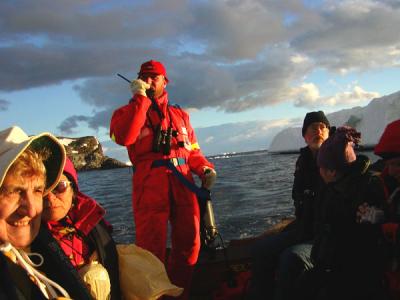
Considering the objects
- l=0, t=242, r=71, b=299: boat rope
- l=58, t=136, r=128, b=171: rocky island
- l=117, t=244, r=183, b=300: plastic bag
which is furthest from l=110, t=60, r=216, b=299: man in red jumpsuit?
l=58, t=136, r=128, b=171: rocky island

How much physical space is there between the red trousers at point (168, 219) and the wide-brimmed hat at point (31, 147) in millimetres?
1955

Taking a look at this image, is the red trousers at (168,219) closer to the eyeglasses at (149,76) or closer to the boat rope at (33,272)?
the eyeglasses at (149,76)

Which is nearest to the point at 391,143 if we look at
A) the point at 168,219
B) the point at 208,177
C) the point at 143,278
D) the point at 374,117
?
the point at 208,177

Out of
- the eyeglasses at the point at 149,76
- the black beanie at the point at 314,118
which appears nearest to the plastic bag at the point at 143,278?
the eyeglasses at the point at 149,76

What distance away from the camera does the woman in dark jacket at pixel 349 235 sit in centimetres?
274

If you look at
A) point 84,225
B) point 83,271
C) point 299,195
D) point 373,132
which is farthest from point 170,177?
point 373,132

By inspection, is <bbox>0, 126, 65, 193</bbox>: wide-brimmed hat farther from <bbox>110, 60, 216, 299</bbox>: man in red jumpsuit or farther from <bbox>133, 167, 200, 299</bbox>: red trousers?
<bbox>133, 167, 200, 299</bbox>: red trousers

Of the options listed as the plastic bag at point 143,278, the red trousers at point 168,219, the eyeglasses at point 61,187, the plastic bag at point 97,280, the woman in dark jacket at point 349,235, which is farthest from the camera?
the red trousers at point 168,219

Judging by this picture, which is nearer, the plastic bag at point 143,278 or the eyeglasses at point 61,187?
the plastic bag at point 143,278

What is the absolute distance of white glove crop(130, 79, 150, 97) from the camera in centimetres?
366

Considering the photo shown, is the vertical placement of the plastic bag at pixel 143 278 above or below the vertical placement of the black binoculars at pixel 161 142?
below

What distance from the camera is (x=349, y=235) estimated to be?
9.14ft

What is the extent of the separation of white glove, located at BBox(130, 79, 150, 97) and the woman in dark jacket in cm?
168

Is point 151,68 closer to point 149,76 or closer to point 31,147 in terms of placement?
point 149,76
